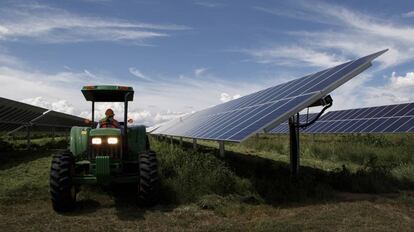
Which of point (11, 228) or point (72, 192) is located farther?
point (72, 192)

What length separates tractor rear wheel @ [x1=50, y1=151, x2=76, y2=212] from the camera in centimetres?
827

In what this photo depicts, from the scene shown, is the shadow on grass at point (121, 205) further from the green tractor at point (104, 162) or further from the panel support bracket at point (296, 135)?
the panel support bracket at point (296, 135)

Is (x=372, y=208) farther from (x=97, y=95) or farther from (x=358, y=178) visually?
(x=97, y=95)

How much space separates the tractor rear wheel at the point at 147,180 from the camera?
8.47 metres

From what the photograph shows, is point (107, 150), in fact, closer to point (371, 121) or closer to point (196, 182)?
point (196, 182)

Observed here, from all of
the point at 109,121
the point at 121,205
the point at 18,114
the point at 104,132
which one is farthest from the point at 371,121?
the point at 104,132

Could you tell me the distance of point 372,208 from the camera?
827 centimetres

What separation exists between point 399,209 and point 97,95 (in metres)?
7.40

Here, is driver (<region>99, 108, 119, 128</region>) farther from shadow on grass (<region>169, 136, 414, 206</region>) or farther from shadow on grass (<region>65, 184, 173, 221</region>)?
shadow on grass (<region>169, 136, 414, 206</region>)

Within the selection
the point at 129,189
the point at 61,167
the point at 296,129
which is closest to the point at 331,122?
the point at 296,129

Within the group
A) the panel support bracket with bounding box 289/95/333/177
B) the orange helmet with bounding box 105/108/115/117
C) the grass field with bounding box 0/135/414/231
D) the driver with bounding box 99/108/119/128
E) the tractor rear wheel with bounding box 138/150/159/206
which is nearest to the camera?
the grass field with bounding box 0/135/414/231

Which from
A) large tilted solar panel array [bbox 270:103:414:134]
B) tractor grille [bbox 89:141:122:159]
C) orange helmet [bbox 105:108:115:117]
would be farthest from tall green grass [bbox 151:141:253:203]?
large tilted solar panel array [bbox 270:103:414:134]

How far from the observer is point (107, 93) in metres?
10.3

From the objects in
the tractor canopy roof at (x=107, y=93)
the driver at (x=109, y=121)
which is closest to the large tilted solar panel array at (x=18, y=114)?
the tractor canopy roof at (x=107, y=93)
